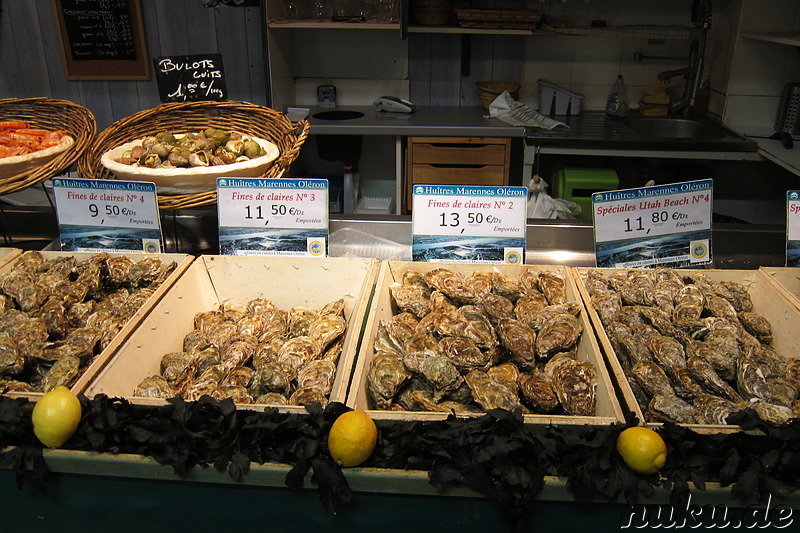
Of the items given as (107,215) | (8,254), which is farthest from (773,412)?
(8,254)

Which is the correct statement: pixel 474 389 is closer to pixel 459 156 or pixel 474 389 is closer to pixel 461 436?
pixel 461 436

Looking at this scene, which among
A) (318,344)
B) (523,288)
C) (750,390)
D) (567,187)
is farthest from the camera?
(567,187)

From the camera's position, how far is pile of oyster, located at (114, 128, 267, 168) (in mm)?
1637

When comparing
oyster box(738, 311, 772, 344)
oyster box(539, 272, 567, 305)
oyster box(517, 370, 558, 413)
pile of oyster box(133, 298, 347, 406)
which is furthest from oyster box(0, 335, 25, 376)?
oyster box(738, 311, 772, 344)

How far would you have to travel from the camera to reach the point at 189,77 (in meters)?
Answer: 2.00

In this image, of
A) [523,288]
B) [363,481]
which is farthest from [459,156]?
[363,481]

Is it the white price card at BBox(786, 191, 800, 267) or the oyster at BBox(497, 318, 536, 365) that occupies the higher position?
the white price card at BBox(786, 191, 800, 267)

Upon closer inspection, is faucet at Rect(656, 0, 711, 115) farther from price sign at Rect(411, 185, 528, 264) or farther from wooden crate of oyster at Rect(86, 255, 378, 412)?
wooden crate of oyster at Rect(86, 255, 378, 412)

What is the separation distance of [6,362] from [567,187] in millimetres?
3257

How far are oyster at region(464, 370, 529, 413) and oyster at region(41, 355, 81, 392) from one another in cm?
79

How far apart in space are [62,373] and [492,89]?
3.78m

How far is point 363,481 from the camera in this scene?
0.95 m

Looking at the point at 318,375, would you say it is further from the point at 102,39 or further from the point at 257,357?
the point at 102,39

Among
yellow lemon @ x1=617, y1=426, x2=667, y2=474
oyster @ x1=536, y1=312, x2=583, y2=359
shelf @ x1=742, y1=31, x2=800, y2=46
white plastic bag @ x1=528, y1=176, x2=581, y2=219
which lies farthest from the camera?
shelf @ x1=742, y1=31, x2=800, y2=46
